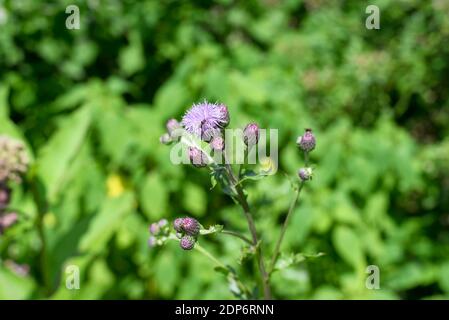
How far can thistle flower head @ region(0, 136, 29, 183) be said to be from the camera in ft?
5.38

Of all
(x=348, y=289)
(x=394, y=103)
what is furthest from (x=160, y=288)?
(x=394, y=103)

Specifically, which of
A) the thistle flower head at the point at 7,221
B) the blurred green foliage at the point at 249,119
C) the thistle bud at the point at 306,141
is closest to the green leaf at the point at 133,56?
the blurred green foliage at the point at 249,119

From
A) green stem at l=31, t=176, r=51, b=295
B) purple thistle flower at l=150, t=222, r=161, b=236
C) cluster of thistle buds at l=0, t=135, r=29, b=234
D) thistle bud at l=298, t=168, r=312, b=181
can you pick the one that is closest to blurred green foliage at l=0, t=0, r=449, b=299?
green stem at l=31, t=176, r=51, b=295

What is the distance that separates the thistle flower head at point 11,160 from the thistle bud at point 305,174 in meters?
0.90

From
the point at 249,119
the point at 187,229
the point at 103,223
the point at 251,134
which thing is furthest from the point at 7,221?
the point at 249,119

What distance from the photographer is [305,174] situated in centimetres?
116

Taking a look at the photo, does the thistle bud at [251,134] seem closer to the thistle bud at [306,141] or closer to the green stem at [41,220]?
the thistle bud at [306,141]

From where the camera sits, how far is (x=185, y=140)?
115cm

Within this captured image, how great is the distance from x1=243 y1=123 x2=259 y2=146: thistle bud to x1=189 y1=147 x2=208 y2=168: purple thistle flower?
0.08 meters

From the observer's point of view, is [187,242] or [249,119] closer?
[187,242]

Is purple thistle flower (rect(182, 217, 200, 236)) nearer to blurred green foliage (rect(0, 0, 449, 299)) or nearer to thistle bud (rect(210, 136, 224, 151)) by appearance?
thistle bud (rect(210, 136, 224, 151))

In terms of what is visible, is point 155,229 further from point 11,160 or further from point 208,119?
point 11,160

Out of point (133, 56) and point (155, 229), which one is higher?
point (133, 56)

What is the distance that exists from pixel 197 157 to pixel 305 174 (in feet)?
0.78
